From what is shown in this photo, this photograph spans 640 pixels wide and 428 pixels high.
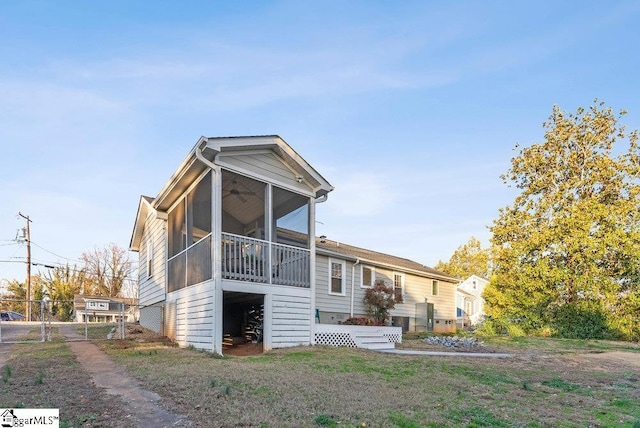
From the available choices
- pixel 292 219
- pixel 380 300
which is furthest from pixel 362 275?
pixel 292 219

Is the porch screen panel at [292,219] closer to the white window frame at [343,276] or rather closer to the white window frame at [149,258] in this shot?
the white window frame at [343,276]

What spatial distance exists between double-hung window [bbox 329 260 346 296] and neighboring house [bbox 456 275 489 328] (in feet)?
60.7

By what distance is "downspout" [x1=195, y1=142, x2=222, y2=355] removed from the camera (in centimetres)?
1046

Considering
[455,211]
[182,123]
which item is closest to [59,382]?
[182,123]

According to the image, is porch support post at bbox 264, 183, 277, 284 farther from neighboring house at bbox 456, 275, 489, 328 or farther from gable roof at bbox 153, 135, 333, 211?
neighboring house at bbox 456, 275, 489, 328

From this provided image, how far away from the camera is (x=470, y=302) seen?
41531 mm

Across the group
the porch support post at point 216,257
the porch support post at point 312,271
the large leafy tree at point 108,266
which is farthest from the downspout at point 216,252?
the large leafy tree at point 108,266

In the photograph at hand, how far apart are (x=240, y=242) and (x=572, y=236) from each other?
55.9ft

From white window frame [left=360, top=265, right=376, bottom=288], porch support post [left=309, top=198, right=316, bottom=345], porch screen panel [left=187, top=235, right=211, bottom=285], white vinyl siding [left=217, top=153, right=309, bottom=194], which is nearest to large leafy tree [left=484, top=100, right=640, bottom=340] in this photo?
white window frame [left=360, top=265, right=376, bottom=288]

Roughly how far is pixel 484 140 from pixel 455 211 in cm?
585

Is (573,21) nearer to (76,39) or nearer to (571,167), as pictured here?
(571,167)

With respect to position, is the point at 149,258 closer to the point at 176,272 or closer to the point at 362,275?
the point at 176,272

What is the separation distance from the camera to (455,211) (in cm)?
2317

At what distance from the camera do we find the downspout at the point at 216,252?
10.5m
